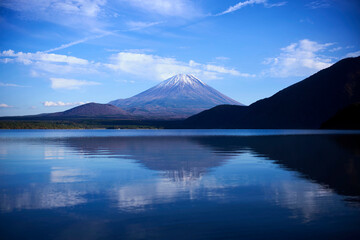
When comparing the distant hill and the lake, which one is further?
the distant hill

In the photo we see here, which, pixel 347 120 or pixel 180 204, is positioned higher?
pixel 347 120

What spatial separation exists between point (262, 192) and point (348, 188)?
4220 mm

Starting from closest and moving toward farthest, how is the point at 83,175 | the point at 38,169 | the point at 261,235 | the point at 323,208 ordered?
the point at 261,235, the point at 323,208, the point at 83,175, the point at 38,169

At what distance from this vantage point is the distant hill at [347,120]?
165350mm

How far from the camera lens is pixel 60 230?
9633mm

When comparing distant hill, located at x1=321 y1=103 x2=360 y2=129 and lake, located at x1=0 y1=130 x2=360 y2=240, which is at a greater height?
distant hill, located at x1=321 y1=103 x2=360 y2=129

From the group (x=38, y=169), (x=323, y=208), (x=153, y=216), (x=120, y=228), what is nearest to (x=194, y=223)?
(x=153, y=216)

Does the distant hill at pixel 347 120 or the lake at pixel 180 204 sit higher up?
the distant hill at pixel 347 120

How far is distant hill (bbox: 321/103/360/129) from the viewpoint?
542 ft

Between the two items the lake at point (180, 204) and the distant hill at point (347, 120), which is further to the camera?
the distant hill at point (347, 120)

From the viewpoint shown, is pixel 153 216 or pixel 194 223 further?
pixel 153 216

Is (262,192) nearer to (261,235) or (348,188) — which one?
(348,188)

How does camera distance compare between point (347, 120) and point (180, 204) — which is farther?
point (347, 120)

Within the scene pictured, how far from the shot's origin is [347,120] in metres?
171
